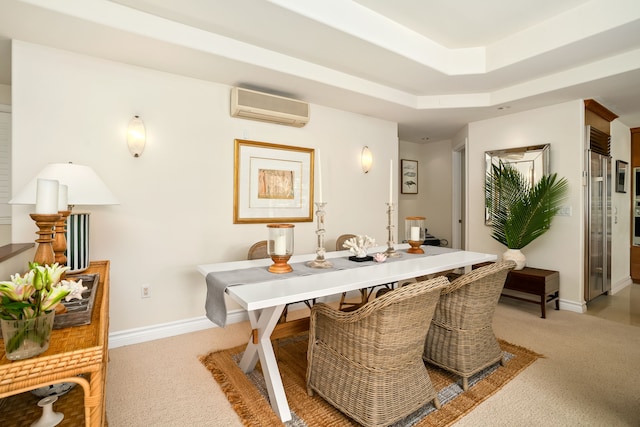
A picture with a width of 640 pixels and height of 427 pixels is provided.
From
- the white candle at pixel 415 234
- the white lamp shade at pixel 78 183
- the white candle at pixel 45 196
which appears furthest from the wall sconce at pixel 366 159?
the white candle at pixel 45 196

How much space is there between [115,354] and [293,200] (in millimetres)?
2084

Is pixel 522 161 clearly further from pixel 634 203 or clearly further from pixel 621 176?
pixel 634 203

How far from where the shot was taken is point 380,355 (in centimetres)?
164

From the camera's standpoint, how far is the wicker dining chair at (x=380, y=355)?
160 cm

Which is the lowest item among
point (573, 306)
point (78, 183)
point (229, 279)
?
point (573, 306)

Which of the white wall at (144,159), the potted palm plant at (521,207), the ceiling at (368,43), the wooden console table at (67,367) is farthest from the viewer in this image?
the potted palm plant at (521,207)

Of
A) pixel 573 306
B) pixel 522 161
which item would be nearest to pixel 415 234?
pixel 522 161

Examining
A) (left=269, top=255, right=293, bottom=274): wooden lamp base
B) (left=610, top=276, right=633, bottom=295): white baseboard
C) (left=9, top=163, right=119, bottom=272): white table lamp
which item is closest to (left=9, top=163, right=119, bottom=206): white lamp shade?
(left=9, top=163, right=119, bottom=272): white table lamp

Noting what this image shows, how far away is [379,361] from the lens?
165cm

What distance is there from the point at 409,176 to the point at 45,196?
5.38 metres

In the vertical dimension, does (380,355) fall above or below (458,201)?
below

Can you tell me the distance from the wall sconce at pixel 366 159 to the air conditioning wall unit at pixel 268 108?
3.34 ft

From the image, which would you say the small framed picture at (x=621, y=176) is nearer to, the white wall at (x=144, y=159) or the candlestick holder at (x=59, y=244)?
the white wall at (x=144, y=159)

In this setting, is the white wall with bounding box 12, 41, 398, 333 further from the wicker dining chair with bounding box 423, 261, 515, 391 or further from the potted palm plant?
the potted palm plant
